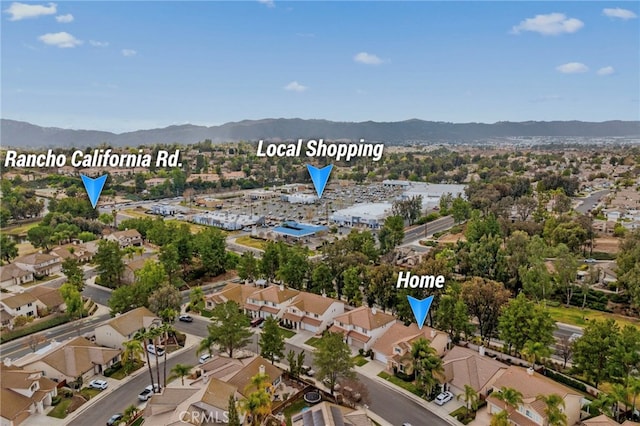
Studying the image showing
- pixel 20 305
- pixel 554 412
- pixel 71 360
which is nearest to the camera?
Result: pixel 554 412

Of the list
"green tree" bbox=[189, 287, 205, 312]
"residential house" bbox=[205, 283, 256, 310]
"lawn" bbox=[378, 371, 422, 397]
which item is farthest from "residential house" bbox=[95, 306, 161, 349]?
"lawn" bbox=[378, 371, 422, 397]

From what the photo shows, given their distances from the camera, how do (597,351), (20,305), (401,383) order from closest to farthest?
(597,351) < (401,383) < (20,305)

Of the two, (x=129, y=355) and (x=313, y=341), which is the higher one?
(x=129, y=355)

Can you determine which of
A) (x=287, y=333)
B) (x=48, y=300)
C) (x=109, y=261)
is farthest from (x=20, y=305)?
(x=287, y=333)

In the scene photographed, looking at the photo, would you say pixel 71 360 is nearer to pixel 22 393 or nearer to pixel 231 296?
pixel 22 393

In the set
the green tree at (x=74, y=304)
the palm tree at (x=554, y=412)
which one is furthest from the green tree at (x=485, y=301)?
the green tree at (x=74, y=304)

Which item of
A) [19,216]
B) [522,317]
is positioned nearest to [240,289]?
[522,317]

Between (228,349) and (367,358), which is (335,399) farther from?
(228,349)
